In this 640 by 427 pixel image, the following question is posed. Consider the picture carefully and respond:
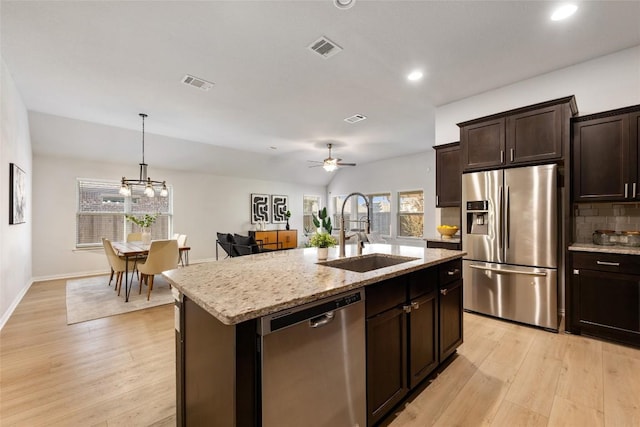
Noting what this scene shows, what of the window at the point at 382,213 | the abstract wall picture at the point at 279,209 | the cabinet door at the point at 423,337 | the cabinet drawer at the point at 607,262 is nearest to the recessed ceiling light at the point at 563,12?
the cabinet drawer at the point at 607,262

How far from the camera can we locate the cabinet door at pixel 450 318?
2.17m

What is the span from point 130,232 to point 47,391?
16.6ft

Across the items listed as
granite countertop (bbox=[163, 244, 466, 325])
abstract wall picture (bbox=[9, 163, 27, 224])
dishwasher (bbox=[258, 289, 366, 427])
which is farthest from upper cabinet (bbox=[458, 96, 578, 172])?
abstract wall picture (bbox=[9, 163, 27, 224])

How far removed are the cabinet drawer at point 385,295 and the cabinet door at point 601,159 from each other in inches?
103

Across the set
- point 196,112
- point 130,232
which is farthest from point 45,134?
point 196,112

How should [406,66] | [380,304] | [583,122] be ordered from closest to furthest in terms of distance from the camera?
[380,304] → [583,122] → [406,66]

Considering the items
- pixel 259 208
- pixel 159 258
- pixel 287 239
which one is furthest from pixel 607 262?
pixel 259 208

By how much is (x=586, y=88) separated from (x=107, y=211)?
850cm

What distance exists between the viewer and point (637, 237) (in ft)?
9.00

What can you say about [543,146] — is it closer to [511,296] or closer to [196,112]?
[511,296]

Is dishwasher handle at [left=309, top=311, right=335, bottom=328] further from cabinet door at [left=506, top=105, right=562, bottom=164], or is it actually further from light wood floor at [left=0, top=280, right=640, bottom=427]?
cabinet door at [left=506, top=105, right=562, bottom=164]

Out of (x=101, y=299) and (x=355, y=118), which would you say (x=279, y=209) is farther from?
(x=101, y=299)

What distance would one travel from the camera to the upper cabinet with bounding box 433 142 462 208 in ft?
13.1

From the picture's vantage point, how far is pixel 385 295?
5.36 feet
